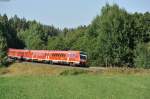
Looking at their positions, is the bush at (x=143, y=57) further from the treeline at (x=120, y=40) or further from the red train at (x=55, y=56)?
the red train at (x=55, y=56)

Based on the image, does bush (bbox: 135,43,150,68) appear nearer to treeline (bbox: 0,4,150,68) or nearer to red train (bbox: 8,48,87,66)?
treeline (bbox: 0,4,150,68)

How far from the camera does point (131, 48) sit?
8275 centimetres

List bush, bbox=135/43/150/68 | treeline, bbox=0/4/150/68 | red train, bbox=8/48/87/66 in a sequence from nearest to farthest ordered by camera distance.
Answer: red train, bbox=8/48/87/66, bush, bbox=135/43/150/68, treeline, bbox=0/4/150/68

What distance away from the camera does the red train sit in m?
68.5

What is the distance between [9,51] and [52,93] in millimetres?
86733

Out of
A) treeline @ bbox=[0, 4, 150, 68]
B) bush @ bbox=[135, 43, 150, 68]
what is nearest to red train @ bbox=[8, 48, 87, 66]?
treeline @ bbox=[0, 4, 150, 68]

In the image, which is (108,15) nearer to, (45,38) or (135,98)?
(135,98)

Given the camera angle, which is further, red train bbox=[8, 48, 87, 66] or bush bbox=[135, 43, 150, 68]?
bush bbox=[135, 43, 150, 68]

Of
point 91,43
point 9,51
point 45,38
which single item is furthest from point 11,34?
point 91,43

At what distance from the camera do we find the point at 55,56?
3007 inches

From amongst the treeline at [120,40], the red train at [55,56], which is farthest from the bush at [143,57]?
the red train at [55,56]

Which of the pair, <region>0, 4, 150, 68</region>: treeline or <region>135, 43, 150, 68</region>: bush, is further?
<region>0, 4, 150, 68</region>: treeline

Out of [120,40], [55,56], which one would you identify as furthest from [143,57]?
[55,56]

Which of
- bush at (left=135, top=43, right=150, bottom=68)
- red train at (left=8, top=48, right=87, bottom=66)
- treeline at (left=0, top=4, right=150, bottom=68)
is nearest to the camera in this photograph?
red train at (left=8, top=48, right=87, bottom=66)
